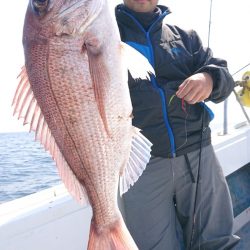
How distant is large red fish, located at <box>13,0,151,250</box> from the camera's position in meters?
1.35

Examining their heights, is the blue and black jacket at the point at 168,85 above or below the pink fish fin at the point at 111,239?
above

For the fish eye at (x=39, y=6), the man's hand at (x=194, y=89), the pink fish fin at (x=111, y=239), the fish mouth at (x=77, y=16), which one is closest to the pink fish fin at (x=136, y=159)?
the pink fish fin at (x=111, y=239)

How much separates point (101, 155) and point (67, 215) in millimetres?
912

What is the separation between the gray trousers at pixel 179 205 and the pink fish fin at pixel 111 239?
78 centimetres

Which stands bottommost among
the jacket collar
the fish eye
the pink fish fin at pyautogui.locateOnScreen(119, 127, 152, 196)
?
the pink fish fin at pyautogui.locateOnScreen(119, 127, 152, 196)

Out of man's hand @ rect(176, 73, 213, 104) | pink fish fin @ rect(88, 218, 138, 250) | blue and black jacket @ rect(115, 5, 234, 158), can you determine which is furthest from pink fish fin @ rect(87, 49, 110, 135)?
blue and black jacket @ rect(115, 5, 234, 158)

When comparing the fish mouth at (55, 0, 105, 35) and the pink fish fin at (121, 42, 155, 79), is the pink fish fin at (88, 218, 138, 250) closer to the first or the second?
the pink fish fin at (121, 42, 155, 79)

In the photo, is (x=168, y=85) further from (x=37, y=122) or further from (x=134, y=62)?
(x=37, y=122)

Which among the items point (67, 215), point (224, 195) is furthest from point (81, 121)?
point (224, 195)

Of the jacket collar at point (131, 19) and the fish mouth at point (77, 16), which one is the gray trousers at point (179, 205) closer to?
the jacket collar at point (131, 19)

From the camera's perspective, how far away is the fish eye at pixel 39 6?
1.34m

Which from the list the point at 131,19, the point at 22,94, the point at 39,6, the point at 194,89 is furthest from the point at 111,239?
the point at 131,19

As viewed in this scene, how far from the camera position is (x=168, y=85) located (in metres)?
2.17

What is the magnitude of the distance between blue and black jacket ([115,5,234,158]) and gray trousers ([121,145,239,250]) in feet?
0.40
